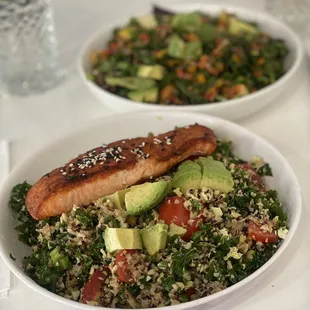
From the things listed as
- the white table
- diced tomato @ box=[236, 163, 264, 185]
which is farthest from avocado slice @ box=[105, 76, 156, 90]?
diced tomato @ box=[236, 163, 264, 185]

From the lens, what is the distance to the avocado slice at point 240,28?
222 centimetres

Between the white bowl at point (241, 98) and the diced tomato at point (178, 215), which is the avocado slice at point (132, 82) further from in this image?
the diced tomato at point (178, 215)

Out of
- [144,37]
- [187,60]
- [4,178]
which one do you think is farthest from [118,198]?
[144,37]

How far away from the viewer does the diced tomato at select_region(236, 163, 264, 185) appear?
1490 millimetres

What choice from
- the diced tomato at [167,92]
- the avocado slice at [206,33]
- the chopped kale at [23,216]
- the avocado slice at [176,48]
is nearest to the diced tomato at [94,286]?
the chopped kale at [23,216]

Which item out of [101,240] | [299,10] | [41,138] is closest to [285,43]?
[299,10]

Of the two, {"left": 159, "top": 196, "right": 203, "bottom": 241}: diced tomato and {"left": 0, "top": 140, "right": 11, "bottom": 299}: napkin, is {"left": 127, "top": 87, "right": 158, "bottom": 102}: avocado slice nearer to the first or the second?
{"left": 0, "top": 140, "right": 11, "bottom": 299}: napkin

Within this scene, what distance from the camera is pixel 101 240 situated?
131 centimetres

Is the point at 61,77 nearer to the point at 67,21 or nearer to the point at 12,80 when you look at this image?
Answer: the point at 12,80

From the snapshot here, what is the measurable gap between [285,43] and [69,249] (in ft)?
4.18

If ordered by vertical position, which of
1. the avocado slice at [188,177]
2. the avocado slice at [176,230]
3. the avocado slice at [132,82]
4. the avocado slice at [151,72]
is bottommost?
the avocado slice at [132,82]

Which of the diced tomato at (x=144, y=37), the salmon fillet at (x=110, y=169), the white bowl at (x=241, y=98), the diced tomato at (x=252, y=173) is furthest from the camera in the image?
the diced tomato at (x=144, y=37)

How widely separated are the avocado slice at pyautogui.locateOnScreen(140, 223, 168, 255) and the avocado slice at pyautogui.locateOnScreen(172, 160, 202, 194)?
0.46 ft

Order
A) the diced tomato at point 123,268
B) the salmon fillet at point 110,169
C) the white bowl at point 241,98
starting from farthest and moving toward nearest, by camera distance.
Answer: the white bowl at point 241,98 → the salmon fillet at point 110,169 → the diced tomato at point 123,268
